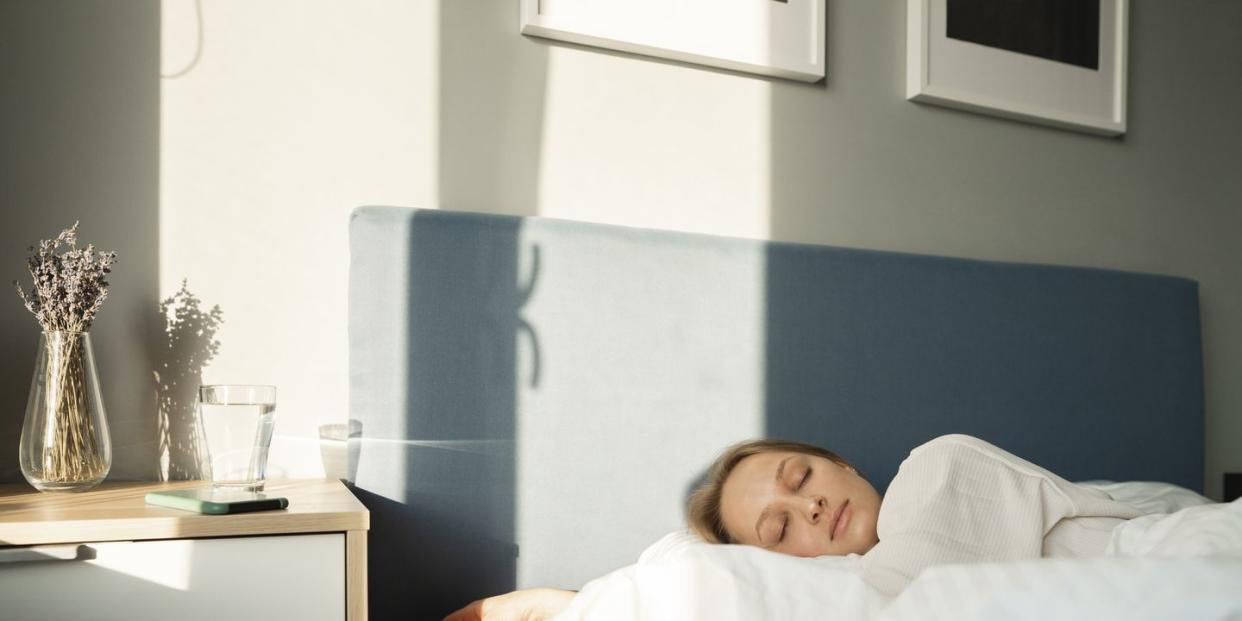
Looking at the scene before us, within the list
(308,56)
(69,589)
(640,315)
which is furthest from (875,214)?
(69,589)

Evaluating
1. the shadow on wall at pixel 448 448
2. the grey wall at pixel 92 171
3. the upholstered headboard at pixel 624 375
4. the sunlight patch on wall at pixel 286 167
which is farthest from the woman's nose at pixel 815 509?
the grey wall at pixel 92 171

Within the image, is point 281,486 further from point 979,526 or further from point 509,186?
point 979,526

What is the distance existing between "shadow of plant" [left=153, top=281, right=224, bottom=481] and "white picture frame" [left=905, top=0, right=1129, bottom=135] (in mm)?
1550

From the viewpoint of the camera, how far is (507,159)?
171cm

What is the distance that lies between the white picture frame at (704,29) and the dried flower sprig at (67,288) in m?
0.83

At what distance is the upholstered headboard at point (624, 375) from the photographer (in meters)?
1.50

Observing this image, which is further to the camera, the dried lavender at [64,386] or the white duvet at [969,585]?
the dried lavender at [64,386]

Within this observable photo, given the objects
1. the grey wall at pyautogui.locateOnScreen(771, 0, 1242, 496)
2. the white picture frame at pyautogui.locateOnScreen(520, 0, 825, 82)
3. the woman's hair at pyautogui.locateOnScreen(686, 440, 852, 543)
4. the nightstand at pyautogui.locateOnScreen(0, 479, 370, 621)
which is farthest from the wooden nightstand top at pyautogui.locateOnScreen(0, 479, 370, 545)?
the grey wall at pyautogui.locateOnScreen(771, 0, 1242, 496)

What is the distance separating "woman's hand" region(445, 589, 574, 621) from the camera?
134cm

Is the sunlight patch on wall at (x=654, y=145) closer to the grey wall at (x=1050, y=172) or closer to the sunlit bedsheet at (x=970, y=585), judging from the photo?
the grey wall at (x=1050, y=172)

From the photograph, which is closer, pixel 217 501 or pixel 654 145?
pixel 217 501

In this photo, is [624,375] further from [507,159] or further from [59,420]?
[59,420]

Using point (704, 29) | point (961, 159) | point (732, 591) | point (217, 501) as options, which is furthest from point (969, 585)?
point (961, 159)

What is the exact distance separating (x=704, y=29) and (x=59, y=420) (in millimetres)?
1284
